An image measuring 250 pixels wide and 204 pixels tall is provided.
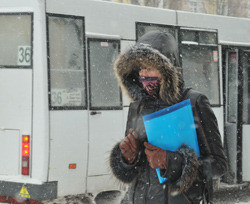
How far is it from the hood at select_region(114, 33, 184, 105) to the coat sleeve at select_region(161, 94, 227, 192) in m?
0.17

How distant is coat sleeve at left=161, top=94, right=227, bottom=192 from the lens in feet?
6.90

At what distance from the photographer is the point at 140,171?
2.35 meters

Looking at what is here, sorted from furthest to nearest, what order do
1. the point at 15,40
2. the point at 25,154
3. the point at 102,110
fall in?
the point at 102,110
the point at 15,40
the point at 25,154

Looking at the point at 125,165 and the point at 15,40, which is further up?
the point at 15,40

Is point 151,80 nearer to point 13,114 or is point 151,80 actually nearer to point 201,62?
point 13,114

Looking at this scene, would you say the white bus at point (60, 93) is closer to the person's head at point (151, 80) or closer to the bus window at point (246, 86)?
the bus window at point (246, 86)

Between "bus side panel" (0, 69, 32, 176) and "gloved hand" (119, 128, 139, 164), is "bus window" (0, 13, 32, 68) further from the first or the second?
"gloved hand" (119, 128, 139, 164)

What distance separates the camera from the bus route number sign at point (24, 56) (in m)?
4.98

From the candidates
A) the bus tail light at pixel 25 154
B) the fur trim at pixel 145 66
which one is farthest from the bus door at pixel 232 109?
Result: the fur trim at pixel 145 66

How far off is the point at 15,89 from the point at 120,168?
296 centimetres

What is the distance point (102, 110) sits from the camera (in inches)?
210

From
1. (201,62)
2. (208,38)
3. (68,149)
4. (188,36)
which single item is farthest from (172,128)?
(208,38)

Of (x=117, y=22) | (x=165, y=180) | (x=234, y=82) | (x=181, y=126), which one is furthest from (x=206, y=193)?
(x=234, y=82)

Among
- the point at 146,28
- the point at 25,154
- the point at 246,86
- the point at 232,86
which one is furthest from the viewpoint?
the point at 246,86
